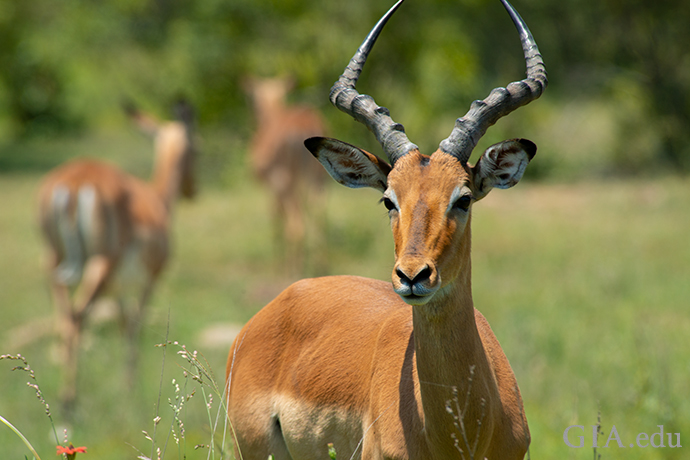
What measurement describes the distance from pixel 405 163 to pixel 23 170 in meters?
20.2

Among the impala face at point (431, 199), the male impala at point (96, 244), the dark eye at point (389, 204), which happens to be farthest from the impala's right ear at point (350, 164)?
the male impala at point (96, 244)

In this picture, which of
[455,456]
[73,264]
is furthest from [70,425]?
[455,456]

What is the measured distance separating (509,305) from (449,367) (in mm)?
5507

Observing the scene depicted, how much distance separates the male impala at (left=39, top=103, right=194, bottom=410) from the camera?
6.99 metres

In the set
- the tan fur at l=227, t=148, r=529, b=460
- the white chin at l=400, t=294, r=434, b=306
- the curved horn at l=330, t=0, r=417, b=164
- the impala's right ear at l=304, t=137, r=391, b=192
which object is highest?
the curved horn at l=330, t=0, r=417, b=164

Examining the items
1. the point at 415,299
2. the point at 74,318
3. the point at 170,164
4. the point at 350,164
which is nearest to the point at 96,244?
the point at 74,318

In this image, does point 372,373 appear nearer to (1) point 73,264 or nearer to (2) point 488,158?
(2) point 488,158

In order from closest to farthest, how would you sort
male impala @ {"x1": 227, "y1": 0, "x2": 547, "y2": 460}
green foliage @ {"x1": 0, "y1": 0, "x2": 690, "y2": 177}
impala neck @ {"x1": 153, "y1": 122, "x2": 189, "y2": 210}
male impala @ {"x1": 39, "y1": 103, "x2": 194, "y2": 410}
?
male impala @ {"x1": 227, "y1": 0, "x2": 547, "y2": 460}, male impala @ {"x1": 39, "y1": 103, "x2": 194, "y2": 410}, impala neck @ {"x1": 153, "y1": 122, "x2": 189, "y2": 210}, green foliage @ {"x1": 0, "y1": 0, "x2": 690, "y2": 177}

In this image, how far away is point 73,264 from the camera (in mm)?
7156

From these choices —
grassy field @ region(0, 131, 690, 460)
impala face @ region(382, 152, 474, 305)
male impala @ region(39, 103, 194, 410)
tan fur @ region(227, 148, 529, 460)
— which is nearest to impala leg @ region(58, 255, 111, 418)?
male impala @ region(39, 103, 194, 410)

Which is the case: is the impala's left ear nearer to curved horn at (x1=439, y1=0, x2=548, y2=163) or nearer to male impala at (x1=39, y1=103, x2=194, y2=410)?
curved horn at (x1=439, y1=0, x2=548, y2=163)

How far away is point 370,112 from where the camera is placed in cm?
298

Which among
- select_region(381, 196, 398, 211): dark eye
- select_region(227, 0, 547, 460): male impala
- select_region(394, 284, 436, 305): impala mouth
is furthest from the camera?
select_region(381, 196, 398, 211): dark eye

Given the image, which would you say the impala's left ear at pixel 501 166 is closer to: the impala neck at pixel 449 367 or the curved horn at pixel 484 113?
the curved horn at pixel 484 113
